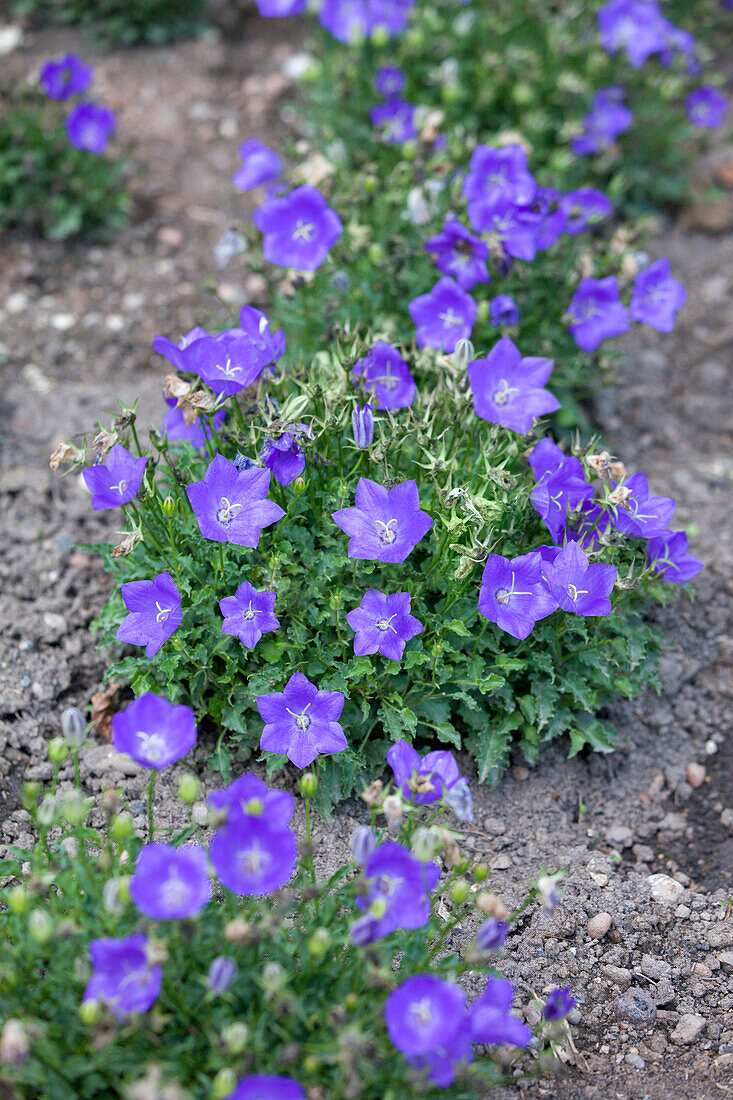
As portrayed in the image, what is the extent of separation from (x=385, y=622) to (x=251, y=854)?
1.00m

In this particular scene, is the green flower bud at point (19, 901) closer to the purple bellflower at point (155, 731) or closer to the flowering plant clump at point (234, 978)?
the flowering plant clump at point (234, 978)

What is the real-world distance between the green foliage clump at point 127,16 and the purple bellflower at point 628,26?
9.05 ft

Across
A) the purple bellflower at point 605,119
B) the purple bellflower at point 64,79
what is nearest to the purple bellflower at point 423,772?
the purple bellflower at point 605,119

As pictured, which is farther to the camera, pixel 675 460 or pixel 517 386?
pixel 675 460

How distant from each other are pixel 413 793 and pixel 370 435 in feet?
3.95

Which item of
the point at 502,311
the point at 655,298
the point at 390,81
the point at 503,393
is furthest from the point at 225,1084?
the point at 390,81

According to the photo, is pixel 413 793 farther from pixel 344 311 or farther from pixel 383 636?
pixel 344 311

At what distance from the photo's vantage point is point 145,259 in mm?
5664

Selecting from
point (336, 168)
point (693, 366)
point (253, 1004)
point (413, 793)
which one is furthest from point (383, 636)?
point (693, 366)

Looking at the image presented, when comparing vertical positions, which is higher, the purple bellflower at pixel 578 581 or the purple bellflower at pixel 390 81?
the purple bellflower at pixel 390 81

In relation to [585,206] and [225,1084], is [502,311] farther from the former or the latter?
[225,1084]

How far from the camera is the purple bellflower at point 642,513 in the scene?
3.46m

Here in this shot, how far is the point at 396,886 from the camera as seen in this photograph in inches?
96.8

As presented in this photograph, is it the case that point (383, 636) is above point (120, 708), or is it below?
above
